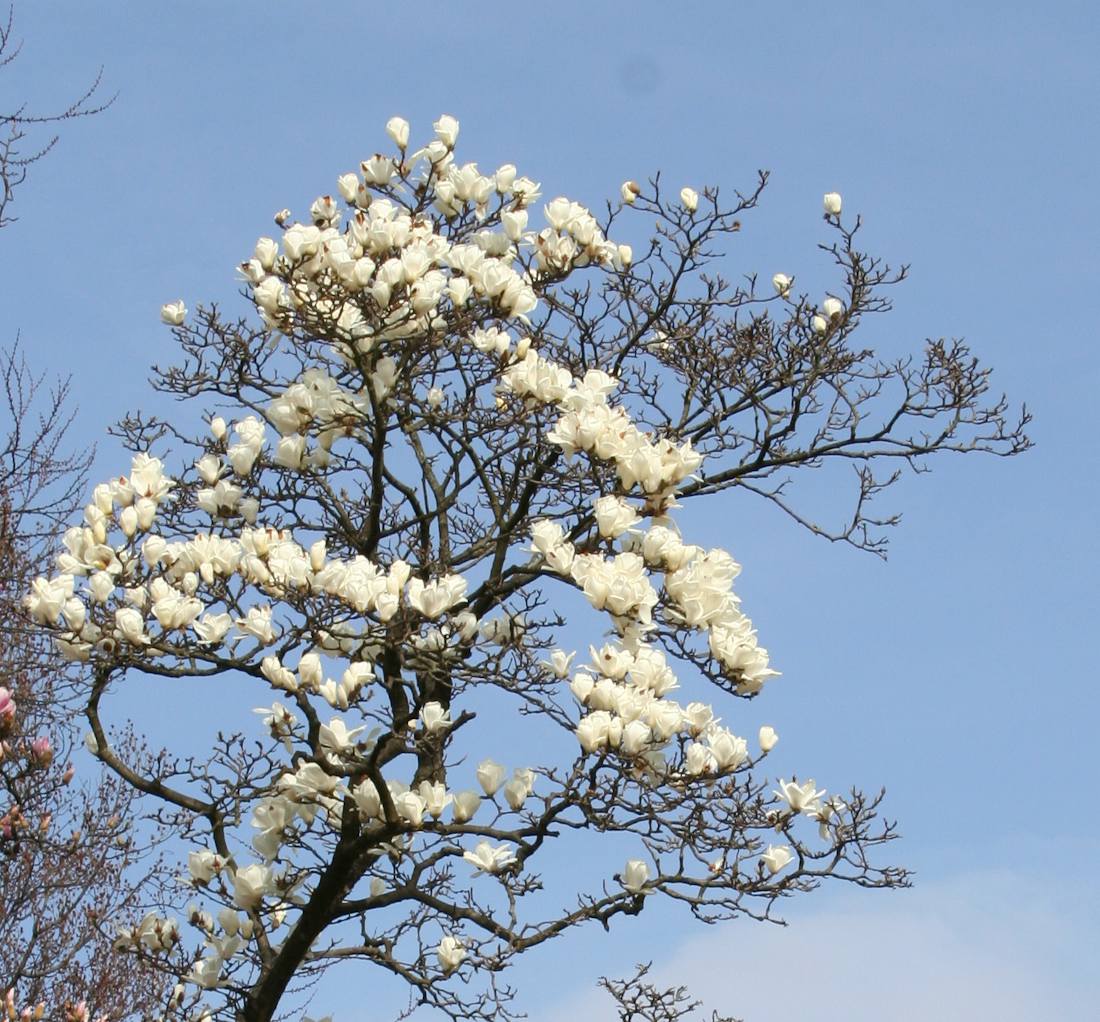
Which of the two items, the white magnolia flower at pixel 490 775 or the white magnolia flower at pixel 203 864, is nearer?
the white magnolia flower at pixel 490 775

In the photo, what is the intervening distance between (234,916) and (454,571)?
1.53 metres

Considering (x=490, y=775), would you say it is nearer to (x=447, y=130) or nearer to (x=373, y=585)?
(x=373, y=585)

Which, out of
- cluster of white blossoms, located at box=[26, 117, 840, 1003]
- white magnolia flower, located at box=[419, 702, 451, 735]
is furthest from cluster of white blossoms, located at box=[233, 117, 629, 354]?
white magnolia flower, located at box=[419, 702, 451, 735]

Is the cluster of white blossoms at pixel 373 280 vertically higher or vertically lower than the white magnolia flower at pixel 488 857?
higher

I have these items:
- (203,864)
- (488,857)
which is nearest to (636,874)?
(488,857)

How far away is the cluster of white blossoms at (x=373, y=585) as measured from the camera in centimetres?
476

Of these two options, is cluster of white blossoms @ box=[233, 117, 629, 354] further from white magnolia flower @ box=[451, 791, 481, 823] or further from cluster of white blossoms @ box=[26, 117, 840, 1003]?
white magnolia flower @ box=[451, 791, 481, 823]

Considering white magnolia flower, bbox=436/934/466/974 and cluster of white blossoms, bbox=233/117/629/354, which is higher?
cluster of white blossoms, bbox=233/117/629/354

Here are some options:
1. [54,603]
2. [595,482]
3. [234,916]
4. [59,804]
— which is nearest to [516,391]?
[595,482]

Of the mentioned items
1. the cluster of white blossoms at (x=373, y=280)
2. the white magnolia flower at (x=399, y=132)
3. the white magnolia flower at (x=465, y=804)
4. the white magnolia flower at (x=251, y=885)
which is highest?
the white magnolia flower at (x=399, y=132)

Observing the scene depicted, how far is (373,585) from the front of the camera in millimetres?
4730

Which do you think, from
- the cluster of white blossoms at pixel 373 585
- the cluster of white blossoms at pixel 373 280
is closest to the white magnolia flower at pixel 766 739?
the cluster of white blossoms at pixel 373 585

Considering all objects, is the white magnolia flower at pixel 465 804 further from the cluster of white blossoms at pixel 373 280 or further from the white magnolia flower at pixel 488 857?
the cluster of white blossoms at pixel 373 280

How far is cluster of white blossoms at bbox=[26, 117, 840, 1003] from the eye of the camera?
476 cm
